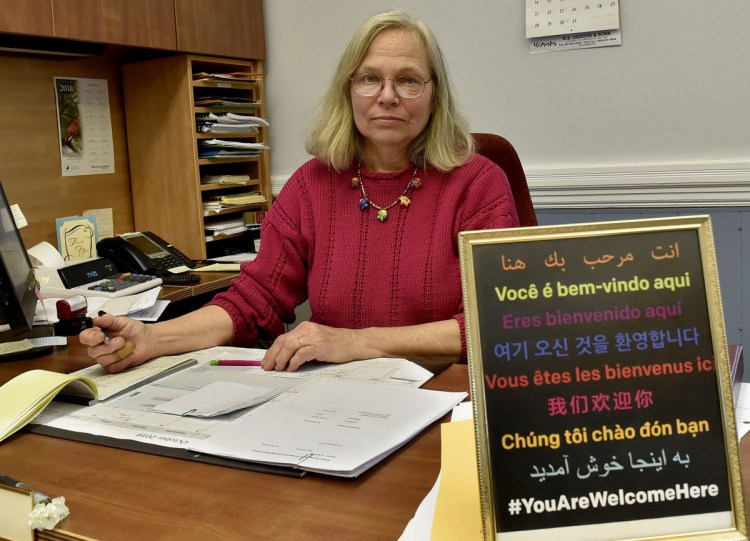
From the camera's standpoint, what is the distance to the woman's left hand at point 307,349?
3.97 ft

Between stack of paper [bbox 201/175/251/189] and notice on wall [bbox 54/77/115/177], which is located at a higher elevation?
notice on wall [bbox 54/77/115/177]

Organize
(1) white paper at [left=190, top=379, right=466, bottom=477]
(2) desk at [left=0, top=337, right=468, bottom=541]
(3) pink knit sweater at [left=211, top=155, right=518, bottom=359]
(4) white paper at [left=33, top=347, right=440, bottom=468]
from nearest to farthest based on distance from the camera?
(2) desk at [left=0, top=337, right=468, bottom=541], (1) white paper at [left=190, top=379, right=466, bottom=477], (4) white paper at [left=33, top=347, right=440, bottom=468], (3) pink knit sweater at [left=211, top=155, right=518, bottom=359]

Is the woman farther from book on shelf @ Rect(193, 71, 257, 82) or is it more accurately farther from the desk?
book on shelf @ Rect(193, 71, 257, 82)

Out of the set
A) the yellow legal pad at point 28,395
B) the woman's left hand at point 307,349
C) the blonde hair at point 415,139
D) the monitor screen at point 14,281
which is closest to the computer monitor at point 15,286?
the monitor screen at point 14,281

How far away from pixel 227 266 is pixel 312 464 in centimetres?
176

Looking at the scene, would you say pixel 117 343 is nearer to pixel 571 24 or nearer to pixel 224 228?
pixel 224 228

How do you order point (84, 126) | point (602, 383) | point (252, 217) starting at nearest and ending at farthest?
point (602, 383), point (84, 126), point (252, 217)

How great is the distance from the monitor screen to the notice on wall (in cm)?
108

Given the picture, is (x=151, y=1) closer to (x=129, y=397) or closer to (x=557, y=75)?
(x=557, y=75)

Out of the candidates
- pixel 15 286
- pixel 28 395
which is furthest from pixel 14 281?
pixel 28 395

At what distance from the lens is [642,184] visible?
2410 mm

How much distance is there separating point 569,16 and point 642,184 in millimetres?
611

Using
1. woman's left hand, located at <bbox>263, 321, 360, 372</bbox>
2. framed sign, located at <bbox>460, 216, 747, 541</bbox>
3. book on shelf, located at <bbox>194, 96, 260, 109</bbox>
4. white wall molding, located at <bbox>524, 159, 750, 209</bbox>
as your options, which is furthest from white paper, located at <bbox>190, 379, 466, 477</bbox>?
book on shelf, located at <bbox>194, 96, 260, 109</bbox>

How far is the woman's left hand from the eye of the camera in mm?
1210
